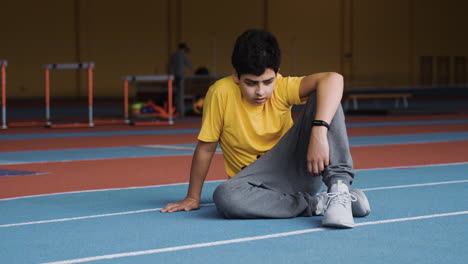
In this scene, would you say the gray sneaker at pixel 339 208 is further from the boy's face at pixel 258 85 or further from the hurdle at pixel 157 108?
the hurdle at pixel 157 108

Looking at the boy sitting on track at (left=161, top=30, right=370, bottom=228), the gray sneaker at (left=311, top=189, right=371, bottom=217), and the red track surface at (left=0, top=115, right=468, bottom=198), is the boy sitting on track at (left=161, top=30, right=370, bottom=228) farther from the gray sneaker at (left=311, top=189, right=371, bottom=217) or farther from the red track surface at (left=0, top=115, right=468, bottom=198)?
the red track surface at (left=0, top=115, right=468, bottom=198)

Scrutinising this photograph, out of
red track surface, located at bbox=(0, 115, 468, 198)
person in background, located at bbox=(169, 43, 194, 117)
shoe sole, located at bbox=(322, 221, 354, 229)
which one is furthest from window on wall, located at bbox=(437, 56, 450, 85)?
shoe sole, located at bbox=(322, 221, 354, 229)

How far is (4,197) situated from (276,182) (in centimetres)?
212

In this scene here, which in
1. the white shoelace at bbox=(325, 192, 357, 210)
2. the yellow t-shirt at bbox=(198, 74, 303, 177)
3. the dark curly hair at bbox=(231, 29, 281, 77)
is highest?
the dark curly hair at bbox=(231, 29, 281, 77)

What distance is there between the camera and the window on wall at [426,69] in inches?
1298

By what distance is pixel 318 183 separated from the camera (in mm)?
4770

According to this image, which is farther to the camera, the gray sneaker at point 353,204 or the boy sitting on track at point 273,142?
the gray sneaker at point 353,204

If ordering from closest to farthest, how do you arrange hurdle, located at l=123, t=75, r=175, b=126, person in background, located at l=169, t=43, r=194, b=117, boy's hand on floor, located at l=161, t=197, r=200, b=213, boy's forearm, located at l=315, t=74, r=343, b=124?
boy's forearm, located at l=315, t=74, r=343, b=124 < boy's hand on floor, located at l=161, t=197, r=200, b=213 < hurdle, located at l=123, t=75, r=175, b=126 < person in background, located at l=169, t=43, r=194, b=117

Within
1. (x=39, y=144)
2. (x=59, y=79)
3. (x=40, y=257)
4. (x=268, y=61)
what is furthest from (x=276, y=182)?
(x=59, y=79)

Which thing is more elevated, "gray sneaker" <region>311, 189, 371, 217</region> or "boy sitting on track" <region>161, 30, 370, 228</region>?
"boy sitting on track" <region>161, 30, 370, 228</region>

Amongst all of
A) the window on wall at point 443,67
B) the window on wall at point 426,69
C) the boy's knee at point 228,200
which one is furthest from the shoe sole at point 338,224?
the window on wall at point 443,67

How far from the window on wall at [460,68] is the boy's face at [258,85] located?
102ft

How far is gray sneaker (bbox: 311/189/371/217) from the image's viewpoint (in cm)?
440

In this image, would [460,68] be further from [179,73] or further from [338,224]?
[338,224]
